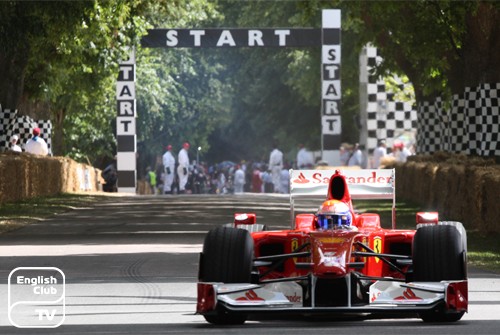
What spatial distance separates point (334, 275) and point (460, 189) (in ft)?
50.5

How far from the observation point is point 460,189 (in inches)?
1074

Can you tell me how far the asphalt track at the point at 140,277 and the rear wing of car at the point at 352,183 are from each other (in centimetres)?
129

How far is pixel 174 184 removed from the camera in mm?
64750

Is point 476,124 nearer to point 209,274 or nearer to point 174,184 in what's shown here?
point 209,274

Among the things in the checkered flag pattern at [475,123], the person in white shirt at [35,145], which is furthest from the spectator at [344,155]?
the person in white shirt at [35,145]

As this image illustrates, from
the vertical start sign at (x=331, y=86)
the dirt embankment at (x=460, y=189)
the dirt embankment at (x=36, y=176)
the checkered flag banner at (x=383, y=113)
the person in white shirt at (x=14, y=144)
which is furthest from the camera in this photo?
the checkered flag banner at (x=383, y=113)

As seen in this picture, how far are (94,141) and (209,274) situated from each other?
187 ft

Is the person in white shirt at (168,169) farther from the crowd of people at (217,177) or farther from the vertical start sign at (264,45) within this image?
the vertical start sign at (264,45)

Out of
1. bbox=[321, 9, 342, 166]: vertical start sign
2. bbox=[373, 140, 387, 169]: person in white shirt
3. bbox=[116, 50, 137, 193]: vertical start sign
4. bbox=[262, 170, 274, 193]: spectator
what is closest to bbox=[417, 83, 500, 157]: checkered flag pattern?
bbox=[321, 9, 342, 166]: vertical start sign

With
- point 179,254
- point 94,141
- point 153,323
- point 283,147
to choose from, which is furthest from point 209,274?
point 283,147

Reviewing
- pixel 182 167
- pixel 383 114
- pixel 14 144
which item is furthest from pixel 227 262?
pixel 182 167

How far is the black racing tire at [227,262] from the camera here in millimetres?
12500

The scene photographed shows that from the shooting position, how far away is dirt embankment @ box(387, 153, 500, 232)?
2447cm

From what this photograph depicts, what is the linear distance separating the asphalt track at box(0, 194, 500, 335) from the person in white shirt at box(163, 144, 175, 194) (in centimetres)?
2221
